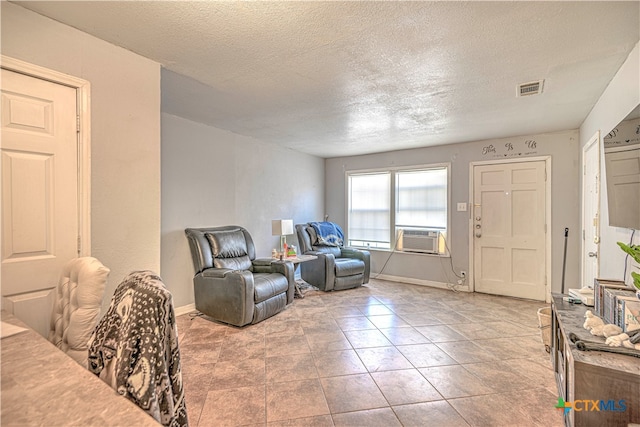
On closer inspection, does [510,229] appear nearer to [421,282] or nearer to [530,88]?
[421,282]

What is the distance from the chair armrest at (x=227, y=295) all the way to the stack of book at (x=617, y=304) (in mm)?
2817

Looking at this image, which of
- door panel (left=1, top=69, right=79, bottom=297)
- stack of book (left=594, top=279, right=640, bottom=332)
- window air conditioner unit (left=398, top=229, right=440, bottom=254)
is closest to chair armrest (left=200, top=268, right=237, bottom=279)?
door panel (left=1, top=69, right=79, bottom=297)

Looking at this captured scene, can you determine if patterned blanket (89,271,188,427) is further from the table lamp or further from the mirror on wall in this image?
the table lamp

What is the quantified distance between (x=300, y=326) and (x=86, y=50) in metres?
2.94

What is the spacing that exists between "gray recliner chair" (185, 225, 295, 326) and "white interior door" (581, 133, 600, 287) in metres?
3.31

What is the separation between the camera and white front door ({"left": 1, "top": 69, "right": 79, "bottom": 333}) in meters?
1.51

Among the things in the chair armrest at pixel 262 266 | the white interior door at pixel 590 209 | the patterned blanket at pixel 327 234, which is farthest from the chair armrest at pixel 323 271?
the white interior door at pixel 590 209

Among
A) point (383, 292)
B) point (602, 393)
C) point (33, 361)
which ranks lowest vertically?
point (383, 292)

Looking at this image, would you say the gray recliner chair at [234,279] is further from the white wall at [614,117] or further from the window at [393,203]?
the white wall at [614,117]

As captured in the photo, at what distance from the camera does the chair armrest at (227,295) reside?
305cm

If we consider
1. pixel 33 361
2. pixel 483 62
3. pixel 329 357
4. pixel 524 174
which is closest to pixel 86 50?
pixel 33 361

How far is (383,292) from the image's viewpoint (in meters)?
4.55

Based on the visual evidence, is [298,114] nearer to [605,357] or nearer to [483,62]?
[483,62]

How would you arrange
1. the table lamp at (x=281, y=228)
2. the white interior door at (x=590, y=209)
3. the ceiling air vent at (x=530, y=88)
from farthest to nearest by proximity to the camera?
the table lamp at (x=281, y=228) < the white interior door at (x=590, y=209) < the ceiling air vent at (x=530, y=88)
